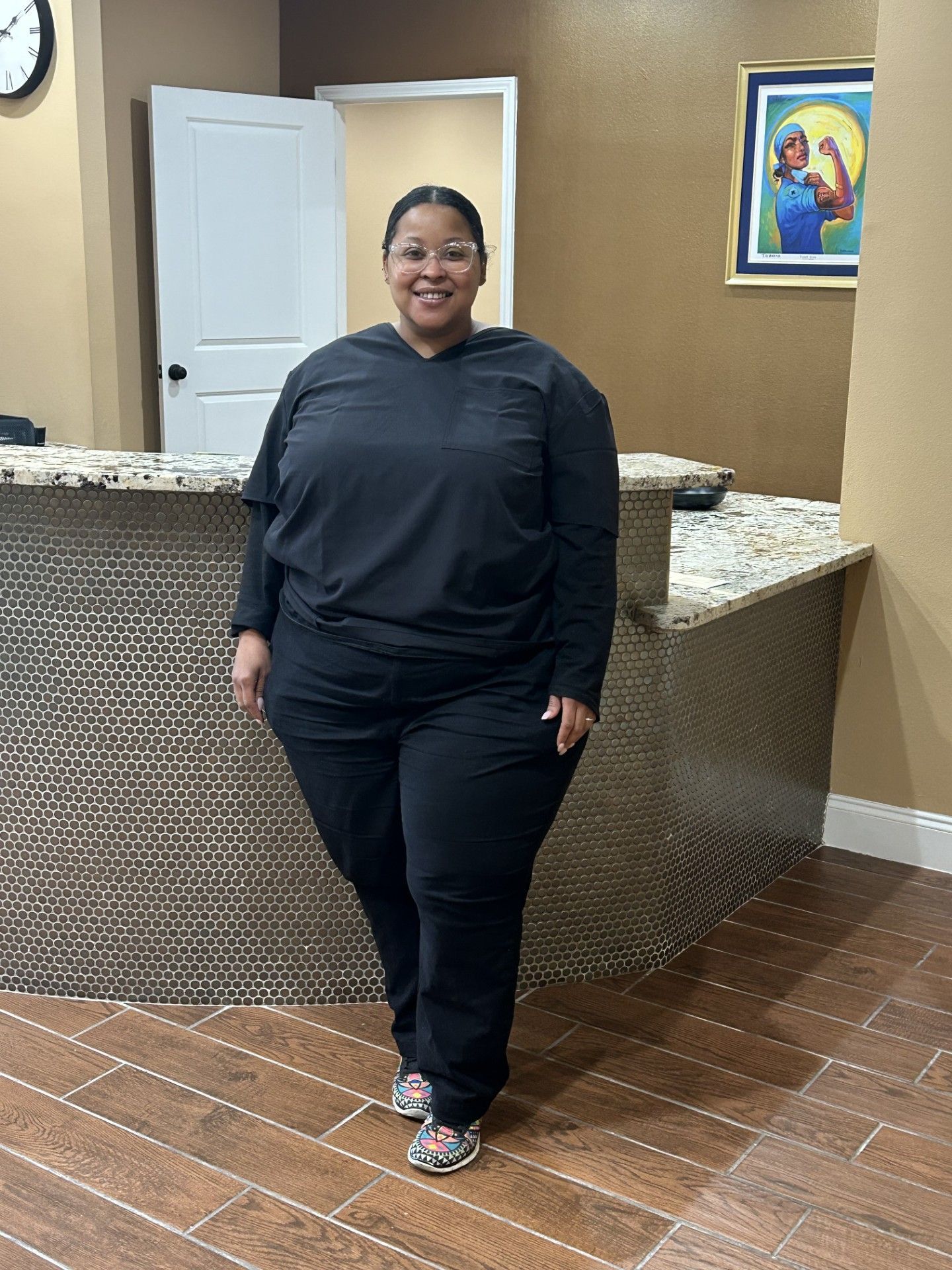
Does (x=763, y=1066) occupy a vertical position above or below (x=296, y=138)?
below

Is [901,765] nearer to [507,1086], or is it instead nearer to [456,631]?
[507,1086]

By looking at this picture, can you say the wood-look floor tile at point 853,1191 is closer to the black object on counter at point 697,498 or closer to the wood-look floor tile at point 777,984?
the wood-look floor tile at point 777,984

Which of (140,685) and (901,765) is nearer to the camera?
(140,685)

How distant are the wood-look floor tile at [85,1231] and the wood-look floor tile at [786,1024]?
41.0 inches

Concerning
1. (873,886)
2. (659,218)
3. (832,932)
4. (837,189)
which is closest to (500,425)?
(832,932)

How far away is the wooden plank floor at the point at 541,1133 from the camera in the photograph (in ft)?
5.95

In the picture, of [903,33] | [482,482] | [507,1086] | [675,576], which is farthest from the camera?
[903,33]

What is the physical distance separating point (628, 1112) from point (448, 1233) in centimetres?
42

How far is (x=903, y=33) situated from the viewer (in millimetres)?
2871

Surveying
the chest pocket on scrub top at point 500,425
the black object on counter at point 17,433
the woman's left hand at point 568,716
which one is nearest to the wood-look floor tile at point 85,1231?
the woman's left hand at point 568,716

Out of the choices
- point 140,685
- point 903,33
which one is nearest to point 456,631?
point 140,685

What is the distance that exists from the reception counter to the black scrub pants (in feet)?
1.44

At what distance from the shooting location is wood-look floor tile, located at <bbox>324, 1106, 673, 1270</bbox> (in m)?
1.83

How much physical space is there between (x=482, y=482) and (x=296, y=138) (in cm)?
392
